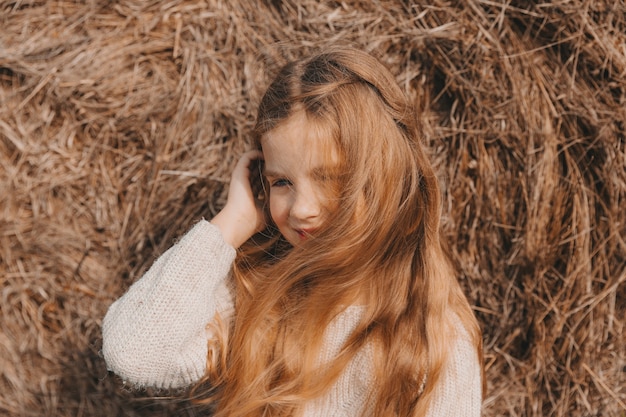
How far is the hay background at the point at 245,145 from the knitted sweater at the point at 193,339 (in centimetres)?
46

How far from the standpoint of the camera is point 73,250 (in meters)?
1.92

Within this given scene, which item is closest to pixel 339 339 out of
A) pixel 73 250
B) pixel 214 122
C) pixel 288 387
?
pixel 288 387

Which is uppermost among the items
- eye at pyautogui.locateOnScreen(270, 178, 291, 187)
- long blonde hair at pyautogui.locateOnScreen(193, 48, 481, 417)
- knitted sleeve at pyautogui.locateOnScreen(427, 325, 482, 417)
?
eye at pyautogui.locateOnScreen(270, 178, 291, 187)

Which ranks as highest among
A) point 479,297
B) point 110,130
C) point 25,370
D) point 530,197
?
point 110,130

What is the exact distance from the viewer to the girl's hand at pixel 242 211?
4.71 feet

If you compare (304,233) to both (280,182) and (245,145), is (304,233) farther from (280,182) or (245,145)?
(245,145)

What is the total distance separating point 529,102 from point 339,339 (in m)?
0.83

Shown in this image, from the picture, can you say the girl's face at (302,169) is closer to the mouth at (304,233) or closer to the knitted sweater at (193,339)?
the mouth at (304,233)

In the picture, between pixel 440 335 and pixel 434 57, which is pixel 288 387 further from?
pixel 434 57

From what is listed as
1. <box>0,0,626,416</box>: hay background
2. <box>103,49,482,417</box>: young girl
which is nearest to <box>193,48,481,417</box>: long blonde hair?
<box>103,49,482,417</box>: young girl

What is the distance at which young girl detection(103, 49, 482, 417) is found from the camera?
1.26 metres

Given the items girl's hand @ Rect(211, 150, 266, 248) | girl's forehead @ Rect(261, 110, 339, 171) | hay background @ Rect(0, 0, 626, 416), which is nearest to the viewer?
girl's forehead @ Rect(261, 110, 339, 171)

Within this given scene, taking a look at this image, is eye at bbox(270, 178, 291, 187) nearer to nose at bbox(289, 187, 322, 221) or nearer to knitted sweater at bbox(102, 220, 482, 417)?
nose at bbox(289, 187, 322, 221)

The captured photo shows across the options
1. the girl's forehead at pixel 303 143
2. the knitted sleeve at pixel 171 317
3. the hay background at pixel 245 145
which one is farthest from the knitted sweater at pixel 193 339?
the hay background at pixel 245 145
